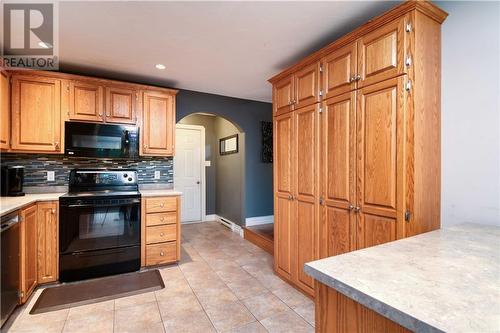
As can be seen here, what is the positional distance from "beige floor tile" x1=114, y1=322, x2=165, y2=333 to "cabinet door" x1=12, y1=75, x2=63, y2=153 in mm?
1986

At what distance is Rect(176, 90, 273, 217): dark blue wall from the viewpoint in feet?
13.4

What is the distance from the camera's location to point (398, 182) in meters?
1.58

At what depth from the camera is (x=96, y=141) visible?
2.93 m

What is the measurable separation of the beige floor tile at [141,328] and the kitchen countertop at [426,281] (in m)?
1.57

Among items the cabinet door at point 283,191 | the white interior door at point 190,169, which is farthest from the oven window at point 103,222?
the white interior door at point 190,169

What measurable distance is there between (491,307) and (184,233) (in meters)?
4.30

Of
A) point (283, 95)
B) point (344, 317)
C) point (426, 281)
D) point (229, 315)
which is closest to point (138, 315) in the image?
point (229, 315)

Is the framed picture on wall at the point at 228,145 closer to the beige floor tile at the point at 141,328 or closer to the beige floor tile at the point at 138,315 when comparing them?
the beige floor tile at the point at 138,315

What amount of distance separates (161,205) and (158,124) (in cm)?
104

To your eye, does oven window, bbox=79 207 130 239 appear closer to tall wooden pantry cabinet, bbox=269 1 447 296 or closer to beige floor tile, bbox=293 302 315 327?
tall wooden pantry cabinet, bbox=269 1 447 296

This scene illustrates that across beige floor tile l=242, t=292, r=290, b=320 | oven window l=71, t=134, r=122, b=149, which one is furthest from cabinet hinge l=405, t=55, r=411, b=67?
oven window l=71, t=134, r=122, b=149

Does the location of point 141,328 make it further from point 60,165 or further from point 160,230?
point 60,165

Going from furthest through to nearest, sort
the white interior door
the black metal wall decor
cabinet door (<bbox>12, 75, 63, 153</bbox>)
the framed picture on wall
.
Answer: the white interior door, the framed picture on wall, the black metal wall decor, cabinet door (<bbox>12, 75, 63, 153</bbox>)

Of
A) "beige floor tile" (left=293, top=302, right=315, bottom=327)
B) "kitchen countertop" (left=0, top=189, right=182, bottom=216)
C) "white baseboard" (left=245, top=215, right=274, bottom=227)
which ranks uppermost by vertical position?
"kitchen countertop" (left=0, top=189, right=182, bottom=216)
